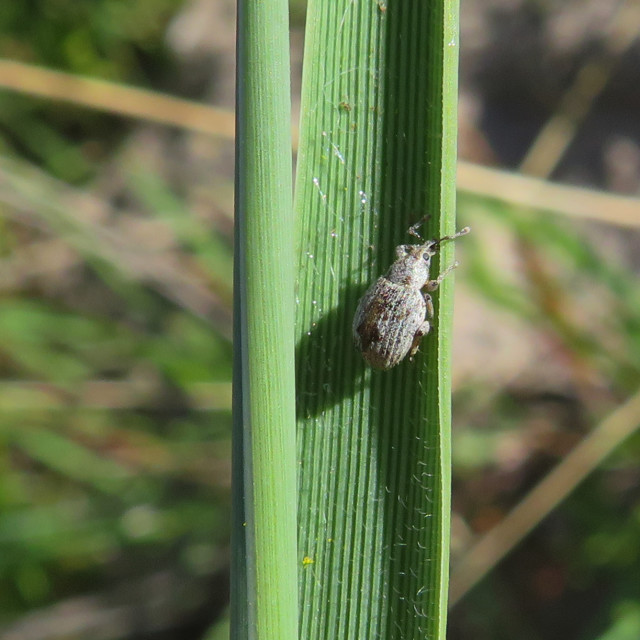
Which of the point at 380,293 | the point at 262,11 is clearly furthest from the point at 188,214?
the point at 262,11

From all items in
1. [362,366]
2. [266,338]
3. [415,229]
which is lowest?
[362,366]

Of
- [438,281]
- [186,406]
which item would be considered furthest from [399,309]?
[186,406]

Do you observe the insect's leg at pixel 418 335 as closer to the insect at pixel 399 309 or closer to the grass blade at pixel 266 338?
the insect at pixel 399 309

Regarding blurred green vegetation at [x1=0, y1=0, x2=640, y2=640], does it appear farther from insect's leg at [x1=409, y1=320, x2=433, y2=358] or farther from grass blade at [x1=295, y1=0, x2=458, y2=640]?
grass blade at [x1=295, y1=0, x2=458, y2=640]

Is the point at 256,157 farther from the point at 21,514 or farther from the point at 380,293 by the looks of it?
the point at 21,514

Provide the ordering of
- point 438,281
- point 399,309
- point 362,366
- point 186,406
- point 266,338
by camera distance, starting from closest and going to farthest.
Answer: point 266,338, point 438,281, point 362,366, point 399,309, point 186,406

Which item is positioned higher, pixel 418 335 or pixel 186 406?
pixel 418 335

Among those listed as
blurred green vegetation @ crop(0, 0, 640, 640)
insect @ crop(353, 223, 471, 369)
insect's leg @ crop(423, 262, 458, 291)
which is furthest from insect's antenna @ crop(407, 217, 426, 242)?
blurred green vegetation @ crop(0, 0, 640, 640)

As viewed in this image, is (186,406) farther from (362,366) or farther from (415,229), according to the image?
(415,229)
